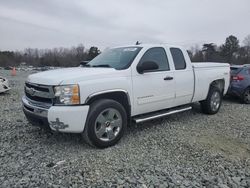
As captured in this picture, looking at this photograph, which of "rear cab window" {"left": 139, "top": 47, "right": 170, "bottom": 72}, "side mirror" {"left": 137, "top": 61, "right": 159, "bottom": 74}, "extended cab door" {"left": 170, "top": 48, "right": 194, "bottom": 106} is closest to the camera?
"side mirror" {"left": 137, "top": 61, "right": 159, "bottom": 74}

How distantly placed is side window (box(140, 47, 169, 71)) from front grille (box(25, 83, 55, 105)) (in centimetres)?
207

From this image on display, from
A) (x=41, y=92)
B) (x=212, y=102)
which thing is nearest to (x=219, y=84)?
(x=212, y=102)

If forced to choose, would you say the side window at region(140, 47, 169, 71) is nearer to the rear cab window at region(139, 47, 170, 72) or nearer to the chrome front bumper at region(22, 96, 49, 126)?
the rear cab window at region(139, 47, 170, 72)

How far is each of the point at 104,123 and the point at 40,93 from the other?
1.21m

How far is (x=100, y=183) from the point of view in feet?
9.99

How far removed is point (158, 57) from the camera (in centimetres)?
516

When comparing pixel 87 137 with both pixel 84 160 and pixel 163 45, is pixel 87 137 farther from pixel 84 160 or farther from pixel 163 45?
pixel 163 45

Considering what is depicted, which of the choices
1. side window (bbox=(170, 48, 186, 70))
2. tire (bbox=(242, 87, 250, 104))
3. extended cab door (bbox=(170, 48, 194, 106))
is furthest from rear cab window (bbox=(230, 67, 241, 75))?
side window (bbox=(170, 48, 186, 70))

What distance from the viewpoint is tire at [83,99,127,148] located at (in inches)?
153

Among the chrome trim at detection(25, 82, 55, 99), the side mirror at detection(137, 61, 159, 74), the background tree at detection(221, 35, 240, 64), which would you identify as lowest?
the chrome trim at detection(25, 82, 55, 99)

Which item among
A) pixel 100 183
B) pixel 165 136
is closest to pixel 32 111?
pixel 100 183

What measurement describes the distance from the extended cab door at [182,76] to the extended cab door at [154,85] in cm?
18

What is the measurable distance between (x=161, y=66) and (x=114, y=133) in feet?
6.15

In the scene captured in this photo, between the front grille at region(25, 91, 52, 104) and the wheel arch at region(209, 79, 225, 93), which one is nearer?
the front grille at region(25, 91, 52, 104)
